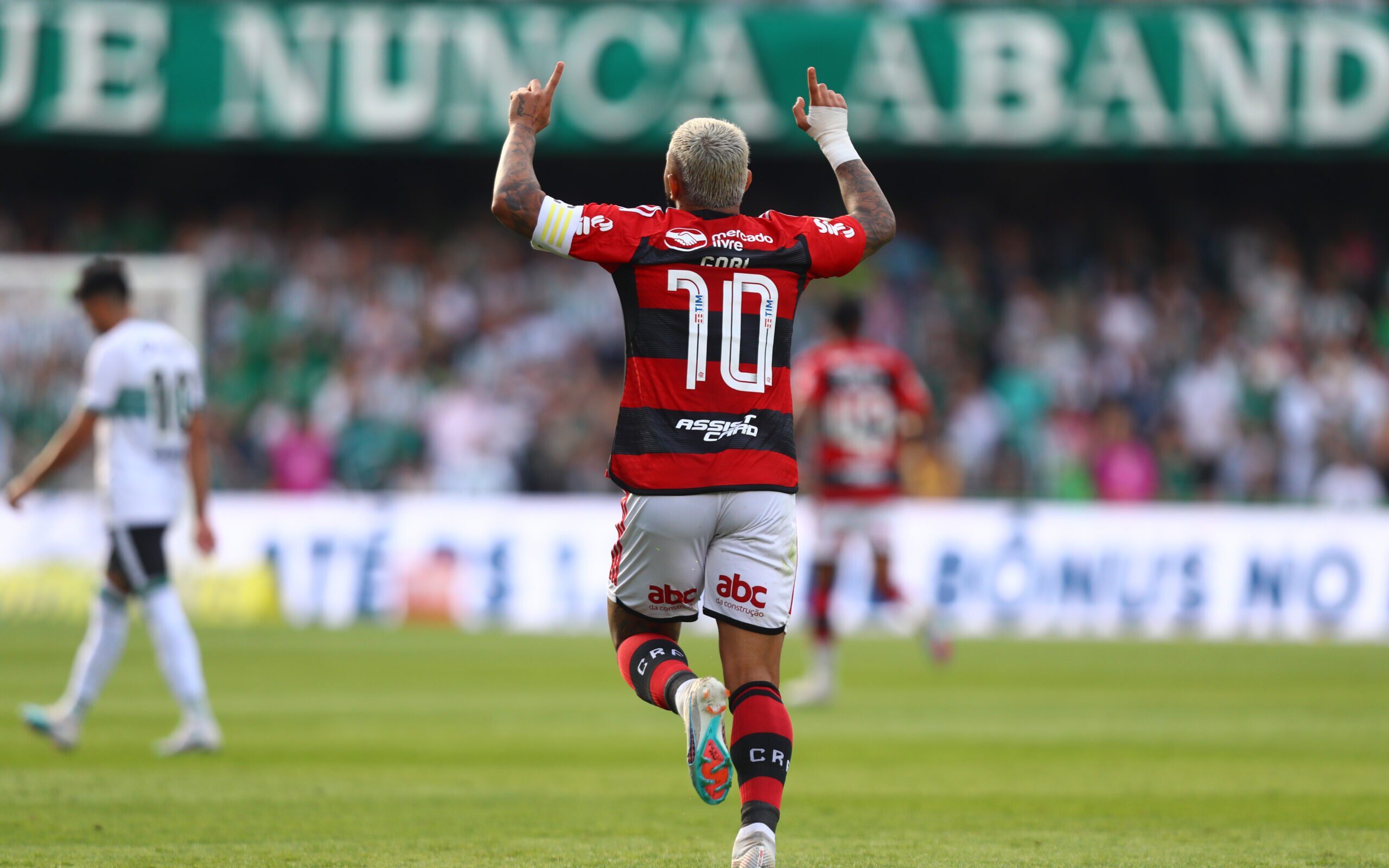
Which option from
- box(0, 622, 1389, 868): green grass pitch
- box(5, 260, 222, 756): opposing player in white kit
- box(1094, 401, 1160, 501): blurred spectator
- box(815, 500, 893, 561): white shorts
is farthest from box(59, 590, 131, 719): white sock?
box(1094, 401, 1160, 501): blurred spectator

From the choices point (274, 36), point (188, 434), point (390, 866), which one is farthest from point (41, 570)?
point (390, 866)

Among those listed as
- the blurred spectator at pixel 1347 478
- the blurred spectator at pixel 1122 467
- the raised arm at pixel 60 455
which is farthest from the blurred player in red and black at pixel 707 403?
the blurred spectator at pixel 1347 478

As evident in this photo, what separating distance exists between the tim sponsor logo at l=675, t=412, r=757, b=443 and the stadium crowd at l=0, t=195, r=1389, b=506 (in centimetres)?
1405

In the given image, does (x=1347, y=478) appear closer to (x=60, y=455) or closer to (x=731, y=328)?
(x=60, y=455)

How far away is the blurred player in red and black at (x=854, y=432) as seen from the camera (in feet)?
41.5

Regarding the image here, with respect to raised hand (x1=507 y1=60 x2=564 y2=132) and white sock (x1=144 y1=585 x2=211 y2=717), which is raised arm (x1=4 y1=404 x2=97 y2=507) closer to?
white sock (x1=144 y1=585 x2=211 y2=717)

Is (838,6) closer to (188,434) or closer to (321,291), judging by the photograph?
(321,291)

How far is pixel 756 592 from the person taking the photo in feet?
18.3

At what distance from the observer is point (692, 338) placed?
18.2 ft

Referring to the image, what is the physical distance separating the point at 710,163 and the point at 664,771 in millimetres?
4090

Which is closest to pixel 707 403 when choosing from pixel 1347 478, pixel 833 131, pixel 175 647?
pixel 833 131

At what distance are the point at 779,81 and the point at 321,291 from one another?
684cm

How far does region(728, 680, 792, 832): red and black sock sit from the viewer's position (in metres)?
5.34

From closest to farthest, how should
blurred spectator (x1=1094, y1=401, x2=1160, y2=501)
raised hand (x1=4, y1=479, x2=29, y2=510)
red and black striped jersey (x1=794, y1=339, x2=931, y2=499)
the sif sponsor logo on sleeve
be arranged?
the sif sponsor logo on sleeve < raised hand (x1=4, y1=479, x2=29, y2=510) < red and black striped jersey (x1=794, y1=339, x2=931, y2=499) < blurred spectator (x1=1094, y1=401, x2=1160, y2=501)
